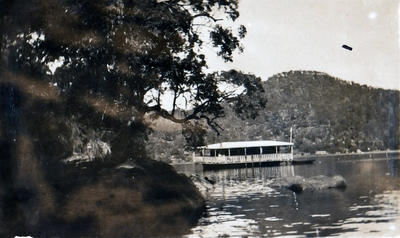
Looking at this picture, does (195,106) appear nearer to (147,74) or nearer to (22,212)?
(147,74)

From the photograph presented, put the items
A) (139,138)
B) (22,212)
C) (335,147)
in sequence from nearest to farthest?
(22,212) < (139,138) < (335,147)

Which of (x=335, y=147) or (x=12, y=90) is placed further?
(x=335, y=147)

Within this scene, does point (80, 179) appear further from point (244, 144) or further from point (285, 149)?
point (285, 149)

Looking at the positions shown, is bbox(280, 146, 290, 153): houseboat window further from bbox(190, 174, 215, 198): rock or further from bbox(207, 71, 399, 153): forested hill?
bbox(190, 174, 215, 198): rock

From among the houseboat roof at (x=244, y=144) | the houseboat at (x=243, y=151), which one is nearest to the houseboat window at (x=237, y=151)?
the houseboat at (x=243, y=151)

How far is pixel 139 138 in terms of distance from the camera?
8180 mm

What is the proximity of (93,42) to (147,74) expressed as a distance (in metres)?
1.23

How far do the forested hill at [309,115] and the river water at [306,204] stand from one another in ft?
2.44

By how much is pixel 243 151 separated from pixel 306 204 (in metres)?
1.91

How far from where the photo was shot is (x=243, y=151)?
31.1 feet

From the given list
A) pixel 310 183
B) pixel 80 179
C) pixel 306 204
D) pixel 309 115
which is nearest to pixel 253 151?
pixel 309 115

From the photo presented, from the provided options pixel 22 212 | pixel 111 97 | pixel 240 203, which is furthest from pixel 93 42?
pixel 240 203

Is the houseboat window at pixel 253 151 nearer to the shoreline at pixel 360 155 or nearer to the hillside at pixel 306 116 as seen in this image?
the hillside at pixel 306 116

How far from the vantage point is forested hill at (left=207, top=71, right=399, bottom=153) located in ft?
26.6
